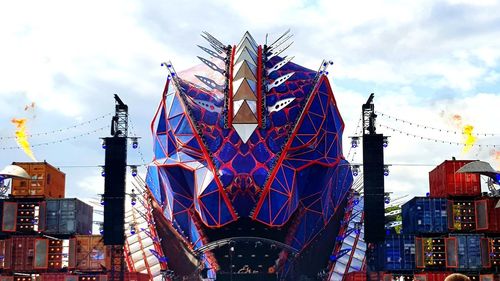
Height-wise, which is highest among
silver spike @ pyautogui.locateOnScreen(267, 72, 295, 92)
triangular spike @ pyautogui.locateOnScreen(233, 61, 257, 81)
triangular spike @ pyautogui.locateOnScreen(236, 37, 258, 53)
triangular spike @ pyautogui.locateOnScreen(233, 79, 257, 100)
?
triangular spike @ pyautogui.locateOnScreen(236, 37, 258, 53)

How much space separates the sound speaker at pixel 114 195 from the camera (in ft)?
266

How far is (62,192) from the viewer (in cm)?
10600

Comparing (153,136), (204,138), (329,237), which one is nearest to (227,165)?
(204,138)

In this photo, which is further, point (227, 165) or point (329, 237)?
point (329, 237)

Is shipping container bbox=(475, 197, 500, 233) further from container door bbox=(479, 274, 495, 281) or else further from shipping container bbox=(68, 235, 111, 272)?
shipping container bbox=(68, 235, 111, 272)

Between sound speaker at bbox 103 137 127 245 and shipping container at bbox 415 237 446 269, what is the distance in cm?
3597

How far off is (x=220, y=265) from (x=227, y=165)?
1305 cm

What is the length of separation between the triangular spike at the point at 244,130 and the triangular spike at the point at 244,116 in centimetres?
45

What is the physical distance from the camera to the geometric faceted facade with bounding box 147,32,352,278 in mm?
86438

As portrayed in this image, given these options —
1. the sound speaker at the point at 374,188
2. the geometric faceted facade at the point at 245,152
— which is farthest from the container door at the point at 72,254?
the sound speaker at the point at 374,188

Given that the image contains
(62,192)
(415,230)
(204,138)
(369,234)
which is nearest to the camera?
(369,234)

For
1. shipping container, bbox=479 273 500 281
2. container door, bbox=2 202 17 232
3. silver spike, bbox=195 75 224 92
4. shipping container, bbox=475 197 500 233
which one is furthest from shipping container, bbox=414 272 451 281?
container door, bbox=2 202 17 232

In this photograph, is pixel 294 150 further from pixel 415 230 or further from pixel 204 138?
pixel 415 230

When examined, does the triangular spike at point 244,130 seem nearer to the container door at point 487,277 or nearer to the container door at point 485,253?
the container door at point 485,253
